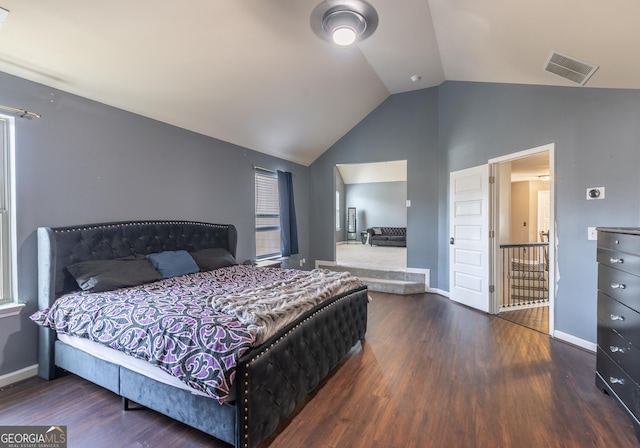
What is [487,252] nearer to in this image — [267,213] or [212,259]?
[267,213]

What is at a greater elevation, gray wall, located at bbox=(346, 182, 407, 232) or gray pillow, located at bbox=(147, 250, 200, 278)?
gray wall, located at bbox=(346, 182, 407, 232)

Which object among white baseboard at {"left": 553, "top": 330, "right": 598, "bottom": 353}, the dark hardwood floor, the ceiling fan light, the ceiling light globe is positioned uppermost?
the ceiling fan light

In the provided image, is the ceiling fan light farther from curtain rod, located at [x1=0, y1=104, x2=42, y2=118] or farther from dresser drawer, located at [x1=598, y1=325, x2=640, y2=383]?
dresser drawer, located at [x1=598, y1=325, x2=640, y2=383]

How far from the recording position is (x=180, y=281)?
2.87m

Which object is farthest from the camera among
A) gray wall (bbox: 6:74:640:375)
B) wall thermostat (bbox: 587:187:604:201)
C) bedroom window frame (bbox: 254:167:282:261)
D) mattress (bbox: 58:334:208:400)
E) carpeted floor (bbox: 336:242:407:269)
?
carpeted floor (bbox: 336:242:407:269)

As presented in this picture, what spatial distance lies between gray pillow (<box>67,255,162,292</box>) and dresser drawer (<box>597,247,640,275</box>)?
3.72m

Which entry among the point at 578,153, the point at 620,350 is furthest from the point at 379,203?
the point at 620,350

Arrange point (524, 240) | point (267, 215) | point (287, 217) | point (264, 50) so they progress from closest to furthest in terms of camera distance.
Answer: point (264, 50), point (267, 215), point (287, 217), point (524, 240)

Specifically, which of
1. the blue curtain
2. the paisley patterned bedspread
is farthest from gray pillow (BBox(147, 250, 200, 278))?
the blue curtain

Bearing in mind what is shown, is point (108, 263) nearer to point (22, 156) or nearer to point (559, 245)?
point (22, 156)

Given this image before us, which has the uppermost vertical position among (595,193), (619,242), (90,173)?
(90,173)

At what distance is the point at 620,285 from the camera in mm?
1942

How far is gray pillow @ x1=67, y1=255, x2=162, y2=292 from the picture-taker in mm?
2451

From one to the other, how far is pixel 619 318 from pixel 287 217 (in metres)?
4.53
